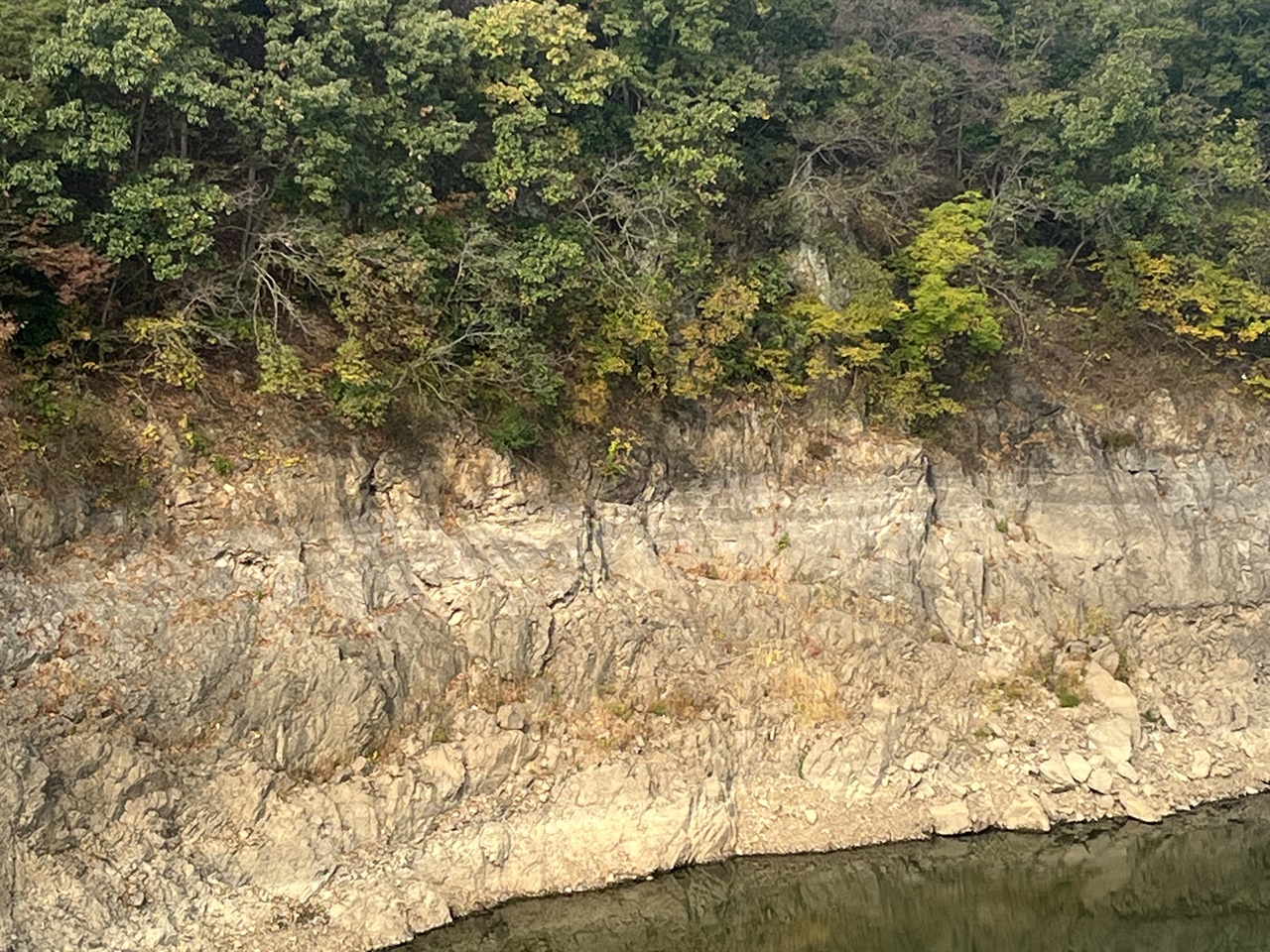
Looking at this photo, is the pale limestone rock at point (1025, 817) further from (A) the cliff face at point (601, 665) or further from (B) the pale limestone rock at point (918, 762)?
(B) the pale limestone rock at point (918, 762)

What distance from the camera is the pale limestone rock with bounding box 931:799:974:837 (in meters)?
17.7

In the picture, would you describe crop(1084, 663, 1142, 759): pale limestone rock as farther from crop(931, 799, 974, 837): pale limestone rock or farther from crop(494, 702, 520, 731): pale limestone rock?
crop(494, 702, 520, 731): pale limestone rock

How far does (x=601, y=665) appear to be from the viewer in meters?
17.8

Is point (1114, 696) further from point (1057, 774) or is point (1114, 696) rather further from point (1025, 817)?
point (1025, 817)

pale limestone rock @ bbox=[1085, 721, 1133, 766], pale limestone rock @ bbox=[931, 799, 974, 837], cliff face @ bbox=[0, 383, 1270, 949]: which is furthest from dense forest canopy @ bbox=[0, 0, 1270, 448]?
pale limestone rock @ bbox=[931, 799, 974, 837]

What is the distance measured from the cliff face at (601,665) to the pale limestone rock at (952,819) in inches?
2.6

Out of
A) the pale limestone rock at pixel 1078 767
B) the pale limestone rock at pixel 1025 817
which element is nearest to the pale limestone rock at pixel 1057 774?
the pale limestone rock at pixel 1078 767

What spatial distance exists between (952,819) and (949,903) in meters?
1.91

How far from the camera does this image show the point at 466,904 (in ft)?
50.3

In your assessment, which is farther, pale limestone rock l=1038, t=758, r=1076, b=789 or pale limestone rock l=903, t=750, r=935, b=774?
pale limestone rock l=1038, t=758, r=1076, b=789

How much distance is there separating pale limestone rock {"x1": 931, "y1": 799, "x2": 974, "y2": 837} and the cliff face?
0.07 meters

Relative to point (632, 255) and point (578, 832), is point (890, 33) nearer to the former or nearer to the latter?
point (632, 255)

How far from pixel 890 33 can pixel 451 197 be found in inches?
450

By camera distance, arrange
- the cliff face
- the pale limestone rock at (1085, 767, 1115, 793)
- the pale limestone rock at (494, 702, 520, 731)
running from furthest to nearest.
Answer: the pale limestone rock at (1085, 767, 1115, 793) → the pale limestone rock at (494, 702, 520, 731) → the cliff face
